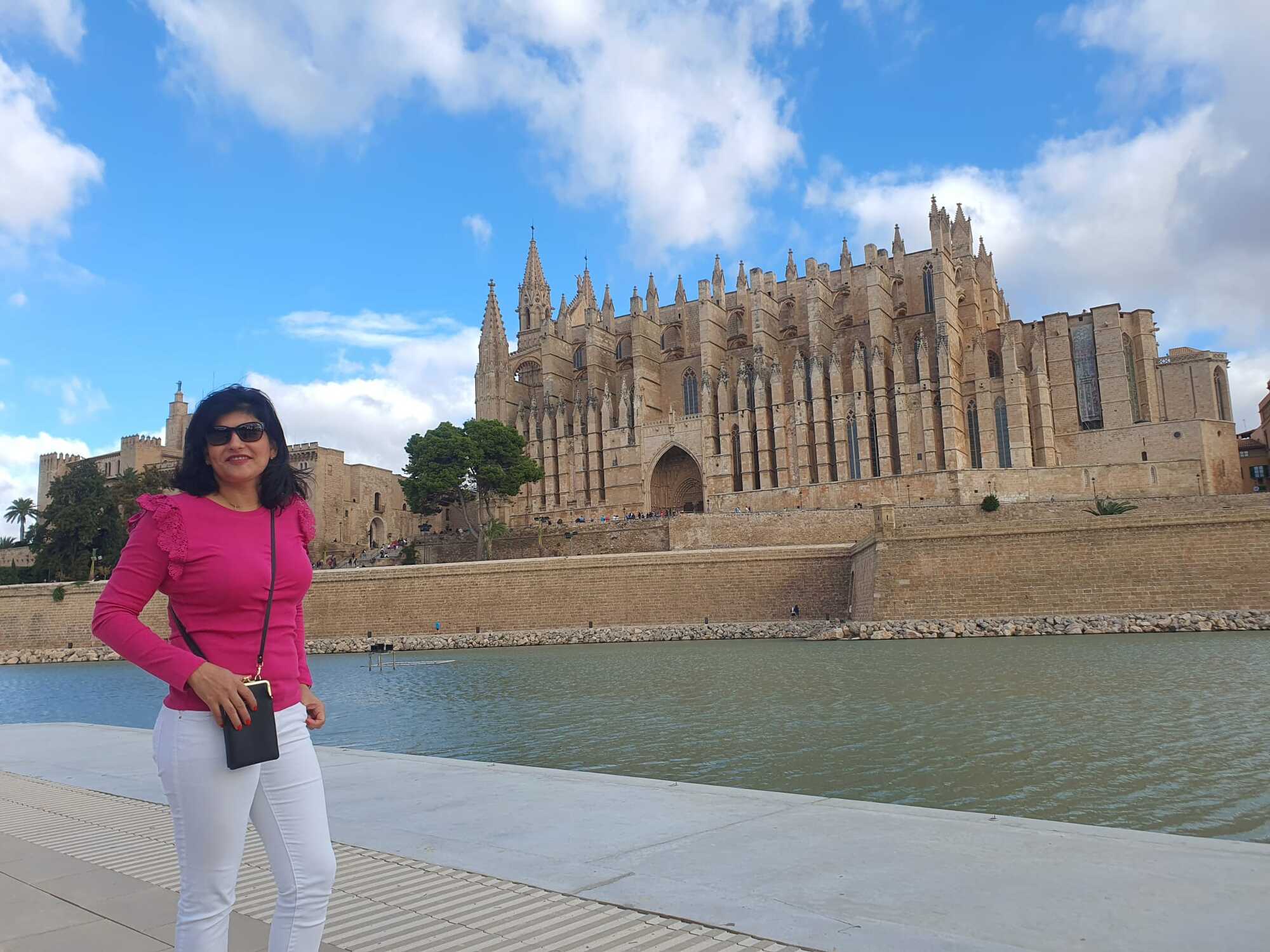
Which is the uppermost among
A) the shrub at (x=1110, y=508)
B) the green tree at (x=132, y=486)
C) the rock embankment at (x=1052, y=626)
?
the green tree at (x=132, y=486)

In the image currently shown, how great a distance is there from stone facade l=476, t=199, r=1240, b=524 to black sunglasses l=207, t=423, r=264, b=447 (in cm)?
3747

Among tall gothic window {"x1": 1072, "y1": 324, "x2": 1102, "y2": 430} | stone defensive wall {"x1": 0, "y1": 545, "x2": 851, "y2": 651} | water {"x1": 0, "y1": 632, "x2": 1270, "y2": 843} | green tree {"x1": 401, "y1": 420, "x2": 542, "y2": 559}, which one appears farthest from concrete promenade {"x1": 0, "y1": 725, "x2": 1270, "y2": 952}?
tall gothic window {"x1": 1072, "y1": 324, "x2": 1102, "y2": 430}

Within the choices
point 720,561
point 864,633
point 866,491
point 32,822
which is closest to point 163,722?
point 32,822

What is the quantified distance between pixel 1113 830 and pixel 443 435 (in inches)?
1583

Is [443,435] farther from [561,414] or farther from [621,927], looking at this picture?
[621,927]

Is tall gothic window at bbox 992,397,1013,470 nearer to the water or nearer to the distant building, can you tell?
the distant building

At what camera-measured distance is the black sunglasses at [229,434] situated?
2.67 meters

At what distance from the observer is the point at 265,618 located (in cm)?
253

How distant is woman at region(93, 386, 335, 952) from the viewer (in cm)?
233

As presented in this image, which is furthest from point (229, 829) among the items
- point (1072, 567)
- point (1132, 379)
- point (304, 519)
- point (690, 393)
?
point (690, 393)

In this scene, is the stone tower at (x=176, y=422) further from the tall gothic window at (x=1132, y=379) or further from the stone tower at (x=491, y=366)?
the tall gothic window at (x=1132, y=379)

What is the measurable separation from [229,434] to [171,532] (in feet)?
1.21

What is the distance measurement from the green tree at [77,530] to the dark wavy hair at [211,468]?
40350 mm

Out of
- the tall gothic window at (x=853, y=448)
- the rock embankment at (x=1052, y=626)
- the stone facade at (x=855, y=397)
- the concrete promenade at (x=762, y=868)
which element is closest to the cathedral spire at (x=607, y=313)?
the stone facade at (x=855, y=397)
